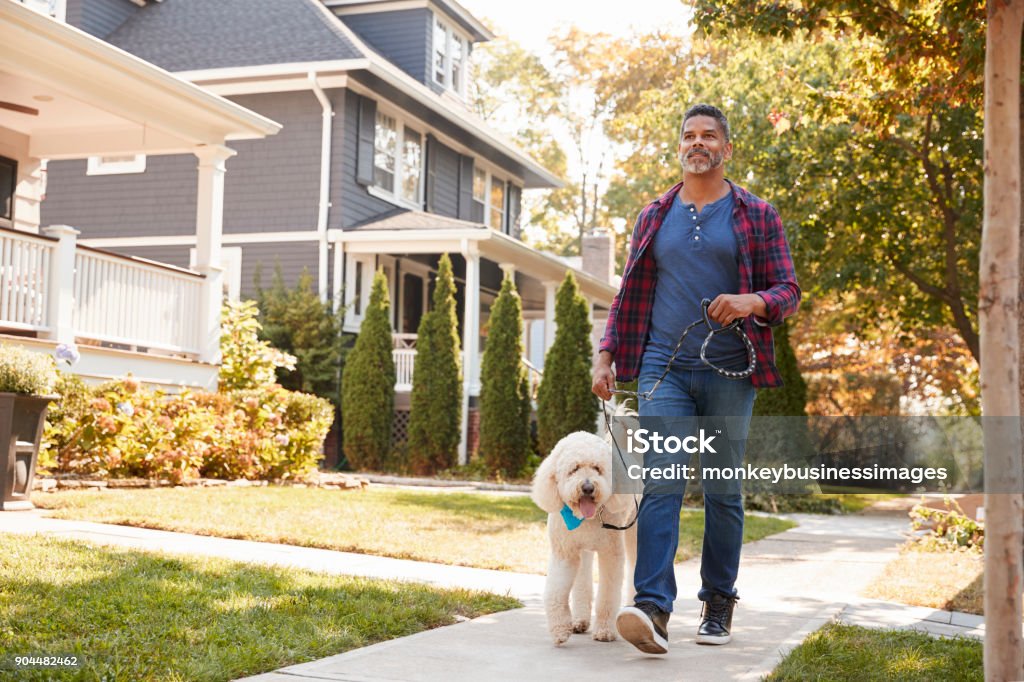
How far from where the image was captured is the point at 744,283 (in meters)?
4.32

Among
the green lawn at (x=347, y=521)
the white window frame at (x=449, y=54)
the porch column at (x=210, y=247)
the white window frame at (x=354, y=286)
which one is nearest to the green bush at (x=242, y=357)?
the porch column at (x=210, y=247)

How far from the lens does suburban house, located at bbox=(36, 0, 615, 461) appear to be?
738 inches

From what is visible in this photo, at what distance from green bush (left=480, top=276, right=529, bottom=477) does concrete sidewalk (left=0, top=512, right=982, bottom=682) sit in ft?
25.1

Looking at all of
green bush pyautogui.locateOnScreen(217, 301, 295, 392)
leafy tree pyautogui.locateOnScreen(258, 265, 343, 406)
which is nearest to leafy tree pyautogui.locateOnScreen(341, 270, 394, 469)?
leafy tree pyautogui.locateOnScreen(258, 265, 343, 406)

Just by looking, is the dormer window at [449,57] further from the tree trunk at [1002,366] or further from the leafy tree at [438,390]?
the tree trunk at [1002,366]

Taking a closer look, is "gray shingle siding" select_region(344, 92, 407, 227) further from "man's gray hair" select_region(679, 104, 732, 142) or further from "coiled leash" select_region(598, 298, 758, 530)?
"coiled leash" select_region(598, 298, 758, 530)

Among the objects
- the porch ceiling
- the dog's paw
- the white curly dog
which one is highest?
the porch ceiling

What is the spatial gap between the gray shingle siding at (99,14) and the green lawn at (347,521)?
1279 cm

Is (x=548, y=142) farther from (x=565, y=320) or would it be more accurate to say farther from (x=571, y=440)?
(x=571, y=440)

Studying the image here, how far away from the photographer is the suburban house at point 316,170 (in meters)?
18.7

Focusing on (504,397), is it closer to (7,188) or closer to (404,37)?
(7,188)

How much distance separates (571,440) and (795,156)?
11.8 meters

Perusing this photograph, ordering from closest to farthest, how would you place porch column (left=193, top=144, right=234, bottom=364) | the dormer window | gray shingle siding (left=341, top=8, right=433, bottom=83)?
1. porch column (left=193, top=144, right=234, bottom=364)
2. gray shingle siding (left=341, top=8, right=433, bottom=83)
3. the dormer window

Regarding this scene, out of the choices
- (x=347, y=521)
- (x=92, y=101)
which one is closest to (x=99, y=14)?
(x=92, y=101)
